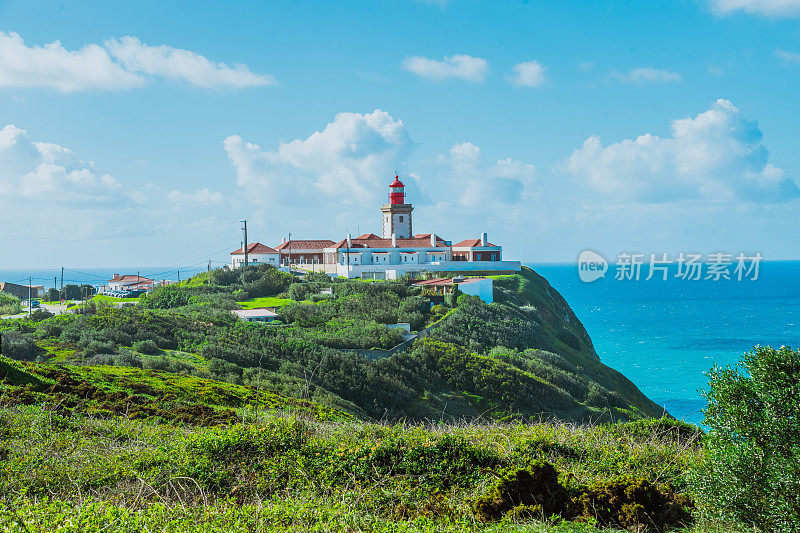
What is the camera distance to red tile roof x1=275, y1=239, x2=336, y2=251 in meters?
55.9

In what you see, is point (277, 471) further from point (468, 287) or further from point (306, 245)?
point (306, 245)

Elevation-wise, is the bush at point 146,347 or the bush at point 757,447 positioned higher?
the bush at point 757,447

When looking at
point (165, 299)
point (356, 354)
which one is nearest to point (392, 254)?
point (165, 299)

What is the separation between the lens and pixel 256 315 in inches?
1212

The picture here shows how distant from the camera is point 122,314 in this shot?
24359mm

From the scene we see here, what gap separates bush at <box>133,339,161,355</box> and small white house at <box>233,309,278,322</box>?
7993mm

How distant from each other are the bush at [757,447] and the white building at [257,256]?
157 ft

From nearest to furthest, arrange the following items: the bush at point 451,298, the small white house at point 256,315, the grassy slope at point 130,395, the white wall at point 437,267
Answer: the grassy slope at point 130,395
the small white house at point 256,315
the bush at point 451,298
the white wall at point 437,267

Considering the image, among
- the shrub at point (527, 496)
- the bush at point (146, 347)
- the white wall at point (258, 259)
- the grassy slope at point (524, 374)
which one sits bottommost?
the grassy slope at point (524, 374)

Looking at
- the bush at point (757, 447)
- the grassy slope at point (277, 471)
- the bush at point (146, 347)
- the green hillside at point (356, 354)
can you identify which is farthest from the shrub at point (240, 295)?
the bush at point (757, 447)

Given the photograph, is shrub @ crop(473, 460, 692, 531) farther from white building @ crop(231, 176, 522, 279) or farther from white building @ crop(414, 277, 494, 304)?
white building @ crop(231, 176, 522, 279)

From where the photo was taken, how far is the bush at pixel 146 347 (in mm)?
21000

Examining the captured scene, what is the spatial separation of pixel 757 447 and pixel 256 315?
27386mm

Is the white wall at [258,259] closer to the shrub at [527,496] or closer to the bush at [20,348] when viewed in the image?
the bush at [20,348]
